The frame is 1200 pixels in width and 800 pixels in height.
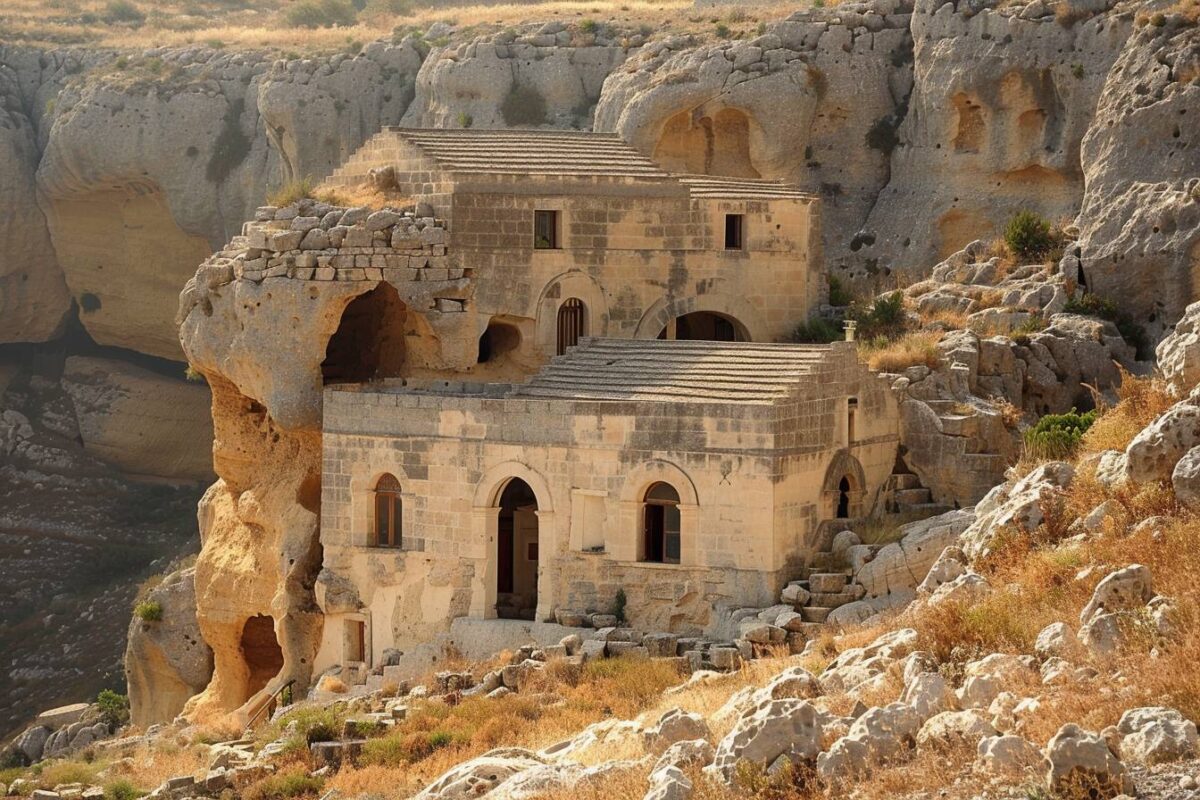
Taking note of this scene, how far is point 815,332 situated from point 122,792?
47.7 ft

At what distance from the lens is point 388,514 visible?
34.4m

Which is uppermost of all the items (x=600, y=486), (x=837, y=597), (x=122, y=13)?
(x=122, y=13)

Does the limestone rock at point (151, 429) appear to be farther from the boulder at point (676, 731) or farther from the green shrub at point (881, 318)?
the boulder at point (676, 731)

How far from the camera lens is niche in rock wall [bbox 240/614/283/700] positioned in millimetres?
40219

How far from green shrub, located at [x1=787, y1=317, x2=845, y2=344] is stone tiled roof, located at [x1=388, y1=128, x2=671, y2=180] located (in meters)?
3.46

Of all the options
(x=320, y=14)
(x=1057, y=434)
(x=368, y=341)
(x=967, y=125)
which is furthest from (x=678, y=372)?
(x=320, y=14)

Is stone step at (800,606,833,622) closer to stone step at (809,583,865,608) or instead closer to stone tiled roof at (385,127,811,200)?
stone step at (809,583,865,608)

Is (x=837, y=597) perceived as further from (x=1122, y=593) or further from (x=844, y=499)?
(x=1122, y=593)

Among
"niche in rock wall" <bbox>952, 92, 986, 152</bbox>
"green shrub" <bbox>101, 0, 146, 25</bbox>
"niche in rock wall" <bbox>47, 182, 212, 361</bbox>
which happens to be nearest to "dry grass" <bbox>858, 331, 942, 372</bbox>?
"niche in rock wall" <bbox>952, 92, 986, 152</bbox>

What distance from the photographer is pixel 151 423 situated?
5797cm

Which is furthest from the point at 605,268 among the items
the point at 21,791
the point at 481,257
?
the point at 21,791

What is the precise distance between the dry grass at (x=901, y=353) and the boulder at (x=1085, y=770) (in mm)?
18414

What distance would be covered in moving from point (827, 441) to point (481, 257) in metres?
7.30

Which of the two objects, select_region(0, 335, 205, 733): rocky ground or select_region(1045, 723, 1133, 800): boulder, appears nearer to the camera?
select_region(1045, 723, 1133, 800): boulder
